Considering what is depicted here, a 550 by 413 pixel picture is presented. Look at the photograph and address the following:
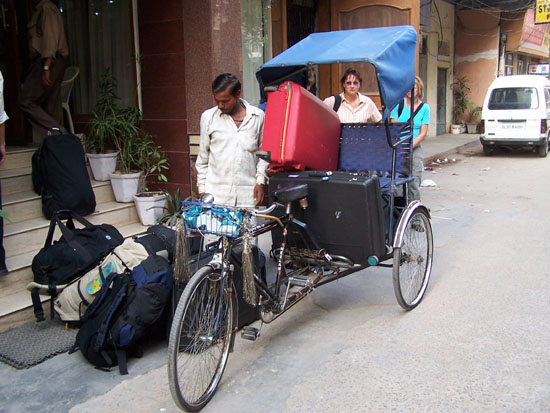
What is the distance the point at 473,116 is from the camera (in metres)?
20.1

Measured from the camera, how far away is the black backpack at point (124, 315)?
3568mm

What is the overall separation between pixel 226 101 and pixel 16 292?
92.3 inches

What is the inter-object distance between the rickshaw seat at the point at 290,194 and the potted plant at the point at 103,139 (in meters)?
3.23

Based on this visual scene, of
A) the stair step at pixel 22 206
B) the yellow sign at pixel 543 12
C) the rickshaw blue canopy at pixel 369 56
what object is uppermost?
the yellow sign at pixel 543 12

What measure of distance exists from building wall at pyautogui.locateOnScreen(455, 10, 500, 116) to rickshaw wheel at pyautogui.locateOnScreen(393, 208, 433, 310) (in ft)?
57.6

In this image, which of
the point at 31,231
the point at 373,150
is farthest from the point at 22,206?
the point at 373,150

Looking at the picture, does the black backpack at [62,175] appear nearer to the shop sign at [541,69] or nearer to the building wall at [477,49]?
the building wall at [477,49]

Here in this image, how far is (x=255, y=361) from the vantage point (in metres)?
3.70

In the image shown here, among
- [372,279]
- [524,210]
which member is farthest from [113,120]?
[524,210]

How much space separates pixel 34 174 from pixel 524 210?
6.47 meters

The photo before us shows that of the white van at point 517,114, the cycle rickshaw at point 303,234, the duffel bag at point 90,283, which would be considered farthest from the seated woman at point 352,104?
the white van at point 517,114

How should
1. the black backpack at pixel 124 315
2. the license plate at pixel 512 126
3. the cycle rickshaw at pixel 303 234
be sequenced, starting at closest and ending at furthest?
the cycle rickshaw at pixel 303 234 → the black backpack at pixel 124 315 → the license plate at pixel 512 126

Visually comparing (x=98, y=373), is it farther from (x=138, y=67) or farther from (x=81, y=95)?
(x=81, y=95)

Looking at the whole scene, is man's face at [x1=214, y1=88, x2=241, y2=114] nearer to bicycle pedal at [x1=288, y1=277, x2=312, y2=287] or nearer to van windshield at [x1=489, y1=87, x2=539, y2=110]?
bicycle pedal at [x1=288, y1=277, x2=312, y2=287]
